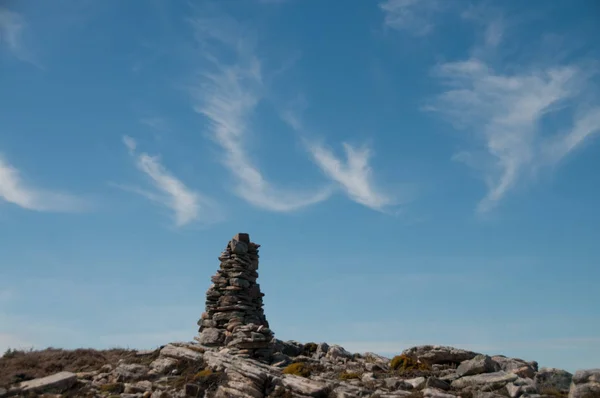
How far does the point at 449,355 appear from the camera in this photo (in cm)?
2528

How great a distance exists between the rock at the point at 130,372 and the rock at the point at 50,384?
2.03 meters

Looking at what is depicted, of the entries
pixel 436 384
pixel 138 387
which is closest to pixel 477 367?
pixel 436 384

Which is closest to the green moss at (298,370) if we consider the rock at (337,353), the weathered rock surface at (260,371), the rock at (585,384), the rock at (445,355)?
the weathered rock surface at (260,371)

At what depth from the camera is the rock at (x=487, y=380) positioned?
20609mm

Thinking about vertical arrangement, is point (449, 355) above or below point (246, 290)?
below

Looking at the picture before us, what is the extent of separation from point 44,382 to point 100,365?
4105mm

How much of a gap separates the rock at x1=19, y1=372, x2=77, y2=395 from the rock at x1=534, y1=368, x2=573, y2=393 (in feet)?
66.8

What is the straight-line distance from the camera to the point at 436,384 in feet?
69.3

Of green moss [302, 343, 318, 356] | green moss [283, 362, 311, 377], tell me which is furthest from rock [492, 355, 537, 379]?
green moss [302, 343, 318, 356]

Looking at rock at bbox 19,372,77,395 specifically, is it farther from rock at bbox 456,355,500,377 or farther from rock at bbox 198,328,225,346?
rock at bbox 456,355,500,377

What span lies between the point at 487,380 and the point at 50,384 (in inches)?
754

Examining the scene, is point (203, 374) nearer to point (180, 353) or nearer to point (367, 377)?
point (180, 353)

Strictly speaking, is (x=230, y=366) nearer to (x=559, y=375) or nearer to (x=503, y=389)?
(x=503, y=389)

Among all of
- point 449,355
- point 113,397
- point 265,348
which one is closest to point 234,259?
point 265,348
